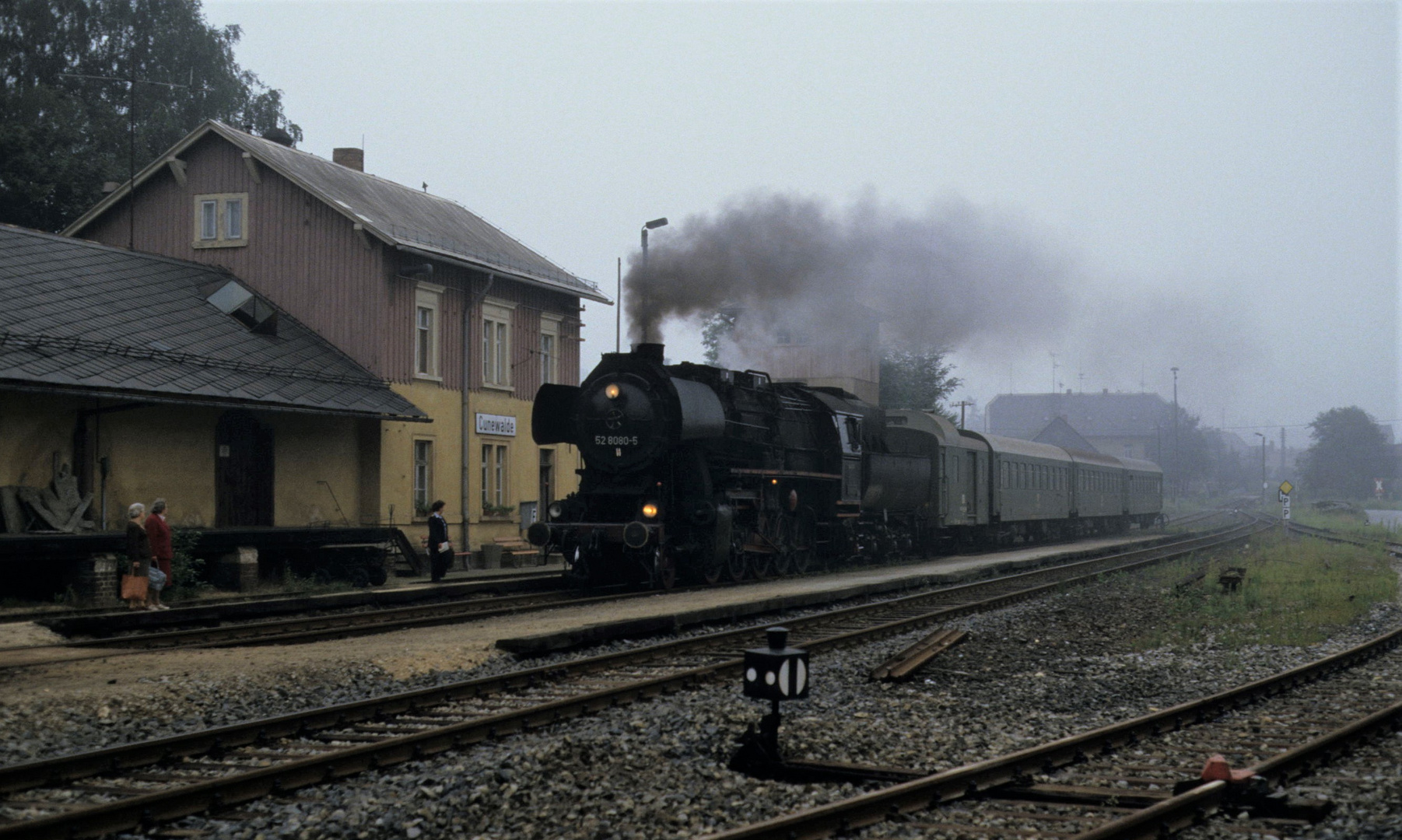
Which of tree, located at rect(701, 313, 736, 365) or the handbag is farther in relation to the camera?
tree, located at rect(701, 313, 736, 365)

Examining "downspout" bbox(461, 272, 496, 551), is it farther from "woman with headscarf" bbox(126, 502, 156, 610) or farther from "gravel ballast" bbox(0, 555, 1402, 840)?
"gravel ballast" bbox(0, 555, 1402, 840)

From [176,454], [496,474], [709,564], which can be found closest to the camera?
[709,564]

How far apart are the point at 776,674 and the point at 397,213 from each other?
22115 millimetres

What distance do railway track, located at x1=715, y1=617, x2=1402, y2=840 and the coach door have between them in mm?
17109

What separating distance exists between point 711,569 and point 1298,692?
1026 cm

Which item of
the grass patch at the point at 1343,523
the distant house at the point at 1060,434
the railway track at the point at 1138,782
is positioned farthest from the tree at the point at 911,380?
the distant house at the point at 1060,434

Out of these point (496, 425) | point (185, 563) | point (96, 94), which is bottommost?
point (185, 563)

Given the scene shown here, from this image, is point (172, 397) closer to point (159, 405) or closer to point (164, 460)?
point (159, 405)

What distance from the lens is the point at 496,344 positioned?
28.3 metres

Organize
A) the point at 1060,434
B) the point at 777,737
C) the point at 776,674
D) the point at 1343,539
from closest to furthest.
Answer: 1. the point at 776,674
2. the point at 777,737
3. the point at 1343,539
4. the point at 1060,434

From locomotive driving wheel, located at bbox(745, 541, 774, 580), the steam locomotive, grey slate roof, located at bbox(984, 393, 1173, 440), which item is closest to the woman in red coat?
the steam locomotive

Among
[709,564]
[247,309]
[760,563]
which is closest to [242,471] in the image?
[247,309]

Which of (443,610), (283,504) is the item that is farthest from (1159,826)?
(283,504)

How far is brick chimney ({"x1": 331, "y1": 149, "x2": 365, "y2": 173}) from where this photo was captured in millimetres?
30750
